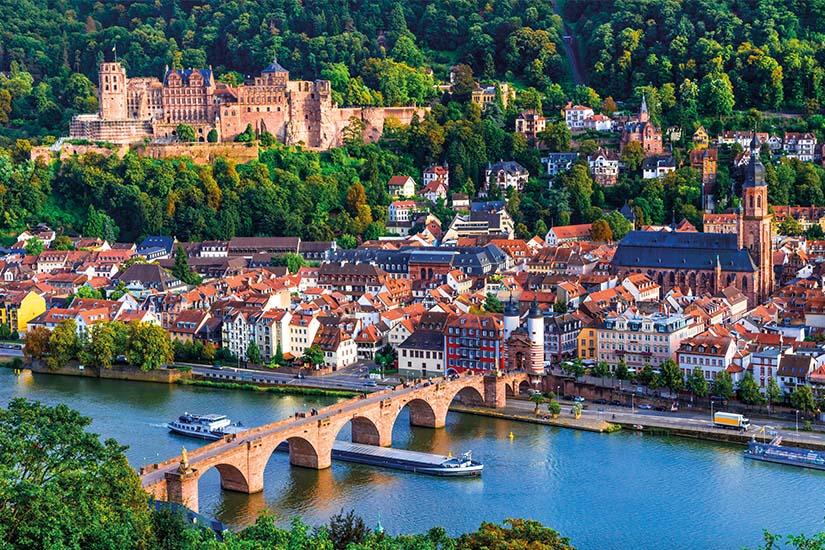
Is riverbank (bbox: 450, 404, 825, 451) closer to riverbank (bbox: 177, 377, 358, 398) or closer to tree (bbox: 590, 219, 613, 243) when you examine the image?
riverbank (bbox: 177, 377, 358, 398)

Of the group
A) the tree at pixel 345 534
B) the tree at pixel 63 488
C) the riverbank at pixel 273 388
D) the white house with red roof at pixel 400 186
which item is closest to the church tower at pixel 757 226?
the riverbank at pixel 273 388

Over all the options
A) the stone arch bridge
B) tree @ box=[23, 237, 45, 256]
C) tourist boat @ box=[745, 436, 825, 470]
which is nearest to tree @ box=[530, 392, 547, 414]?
the stone arch bridge

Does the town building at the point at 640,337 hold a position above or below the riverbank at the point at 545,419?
above

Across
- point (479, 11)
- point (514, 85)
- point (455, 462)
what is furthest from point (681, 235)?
point (479, 11)

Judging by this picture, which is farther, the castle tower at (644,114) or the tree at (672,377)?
the castle tower at (644,114)

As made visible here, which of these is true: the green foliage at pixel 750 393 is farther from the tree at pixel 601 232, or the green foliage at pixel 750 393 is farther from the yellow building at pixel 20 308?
the yellow building at pixel 20 308

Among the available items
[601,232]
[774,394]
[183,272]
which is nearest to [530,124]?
[601,232]

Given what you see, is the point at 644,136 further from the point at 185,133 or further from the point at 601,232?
the point at 185,133
